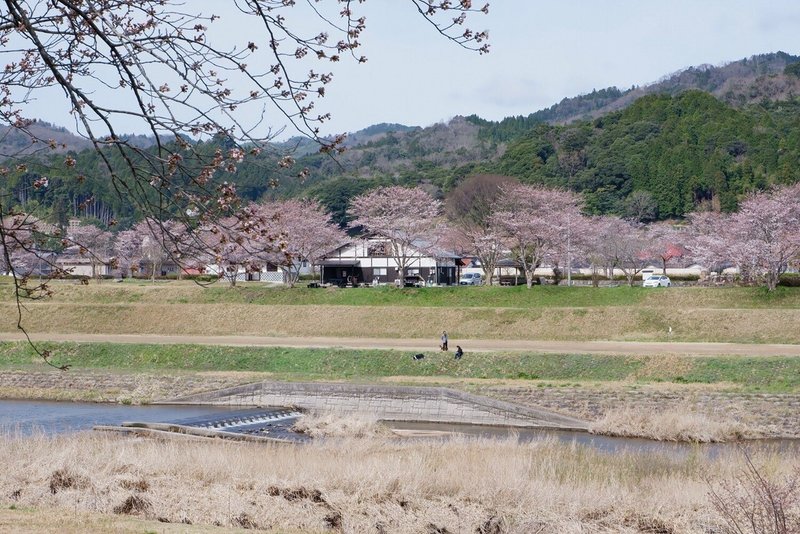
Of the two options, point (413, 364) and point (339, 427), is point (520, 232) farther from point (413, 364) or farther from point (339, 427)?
point (339, 427)

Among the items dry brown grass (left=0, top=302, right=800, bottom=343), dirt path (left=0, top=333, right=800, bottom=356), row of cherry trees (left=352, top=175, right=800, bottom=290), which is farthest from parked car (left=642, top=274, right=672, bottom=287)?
dirt path (left=0, top=333, right=800, bottom=356)

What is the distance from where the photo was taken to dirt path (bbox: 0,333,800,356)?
32188 millimetres

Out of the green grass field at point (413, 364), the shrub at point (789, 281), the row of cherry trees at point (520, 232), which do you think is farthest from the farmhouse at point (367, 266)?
the green grass field at point (413, 364)

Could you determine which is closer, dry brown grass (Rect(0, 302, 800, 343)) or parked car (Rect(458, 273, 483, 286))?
dry brown grass (Rect(0, 302, 800, 343))

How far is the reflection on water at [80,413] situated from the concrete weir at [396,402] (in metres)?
1.06

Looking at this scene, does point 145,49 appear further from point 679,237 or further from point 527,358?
point 679,237

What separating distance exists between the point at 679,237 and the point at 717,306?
31.6 meters

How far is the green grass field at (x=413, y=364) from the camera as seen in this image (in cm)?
2786

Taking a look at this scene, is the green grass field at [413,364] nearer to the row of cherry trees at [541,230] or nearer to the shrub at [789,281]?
the row of cherry trees at [541,230]

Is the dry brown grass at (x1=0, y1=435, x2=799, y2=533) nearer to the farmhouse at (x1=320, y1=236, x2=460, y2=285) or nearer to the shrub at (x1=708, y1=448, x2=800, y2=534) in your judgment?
the shrub at (x1=708, y1=448, x2=800, y2=534)

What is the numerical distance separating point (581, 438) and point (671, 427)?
81.3 inches

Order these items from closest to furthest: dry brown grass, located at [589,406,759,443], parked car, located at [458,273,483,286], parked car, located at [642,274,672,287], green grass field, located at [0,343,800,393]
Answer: dry brown grass, located at [589,406,759,443] < green grass field, located at [0,343,800,393] < parked car, located at [642,274,672,287] < parked car, located at [458,273,483,286]

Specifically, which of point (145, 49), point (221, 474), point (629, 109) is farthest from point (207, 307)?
point (629, 109)

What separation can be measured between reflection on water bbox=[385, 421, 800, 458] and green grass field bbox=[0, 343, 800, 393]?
461 cm
